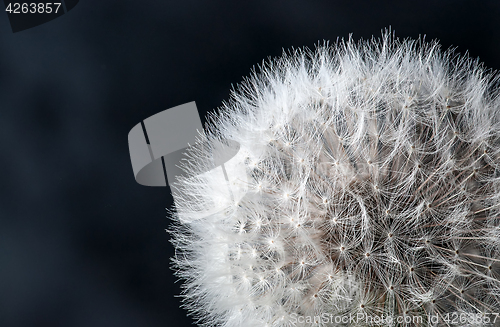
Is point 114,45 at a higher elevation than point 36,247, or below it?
higher

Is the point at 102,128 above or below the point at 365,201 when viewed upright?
above

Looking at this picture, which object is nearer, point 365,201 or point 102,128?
point 365,201

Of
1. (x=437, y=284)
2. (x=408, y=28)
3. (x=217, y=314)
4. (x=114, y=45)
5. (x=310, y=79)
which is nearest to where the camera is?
(x=437, y=284)

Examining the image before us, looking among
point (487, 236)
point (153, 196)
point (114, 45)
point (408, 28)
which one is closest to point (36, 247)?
point (153, 196)

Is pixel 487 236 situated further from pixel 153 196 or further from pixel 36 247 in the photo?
pixel 36 247

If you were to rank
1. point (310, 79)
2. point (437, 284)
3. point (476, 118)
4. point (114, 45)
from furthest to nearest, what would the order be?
point (114, 45) < point (310, 79) < point (476, 118) < point (437, 284)
